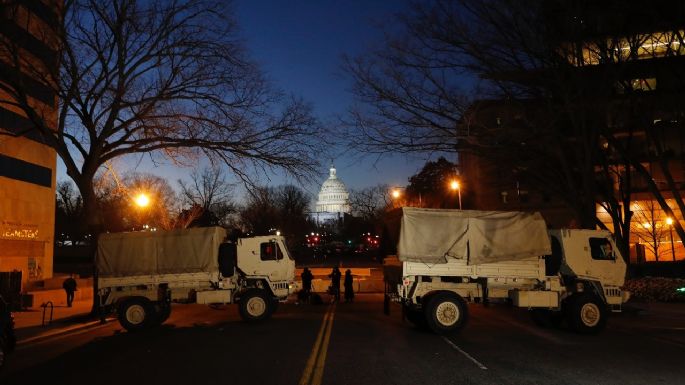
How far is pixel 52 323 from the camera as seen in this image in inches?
677

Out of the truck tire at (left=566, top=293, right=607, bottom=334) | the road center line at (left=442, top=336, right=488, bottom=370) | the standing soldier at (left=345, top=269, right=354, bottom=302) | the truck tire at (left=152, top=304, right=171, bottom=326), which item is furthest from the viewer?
the standing soldier at (left=345, top=269, right=354, bottom=302)

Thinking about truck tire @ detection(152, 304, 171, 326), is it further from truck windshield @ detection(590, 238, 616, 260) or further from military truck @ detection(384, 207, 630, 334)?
truck windshield @ detection(590, 238, 616, 260)

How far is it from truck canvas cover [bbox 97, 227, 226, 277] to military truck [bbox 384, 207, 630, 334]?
573cm

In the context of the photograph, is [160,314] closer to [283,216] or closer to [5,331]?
[5,331]

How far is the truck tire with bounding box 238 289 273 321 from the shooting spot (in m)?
17.0

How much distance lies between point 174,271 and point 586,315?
11.1 meters

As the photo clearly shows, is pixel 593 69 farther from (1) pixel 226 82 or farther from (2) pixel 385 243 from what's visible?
(1) pixel 226 82

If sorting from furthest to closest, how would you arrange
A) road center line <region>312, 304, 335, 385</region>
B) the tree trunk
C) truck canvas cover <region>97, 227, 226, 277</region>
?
the tree trunk < truck canvas cover <region>97, 227, 226, 277</region> < road center line <region>312, 304, 335, 385</region>

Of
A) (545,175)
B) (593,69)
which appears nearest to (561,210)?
(545,175)

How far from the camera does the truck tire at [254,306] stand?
668 inches

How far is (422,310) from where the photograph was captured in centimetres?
1417

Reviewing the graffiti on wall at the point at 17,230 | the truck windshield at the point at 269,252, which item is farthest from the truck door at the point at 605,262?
the graffiti on wall at the point at 17,230

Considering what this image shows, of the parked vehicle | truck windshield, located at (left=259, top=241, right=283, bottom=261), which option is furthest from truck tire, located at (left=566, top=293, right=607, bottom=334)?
the parked vehicle

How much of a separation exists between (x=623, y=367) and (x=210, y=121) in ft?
44.0
